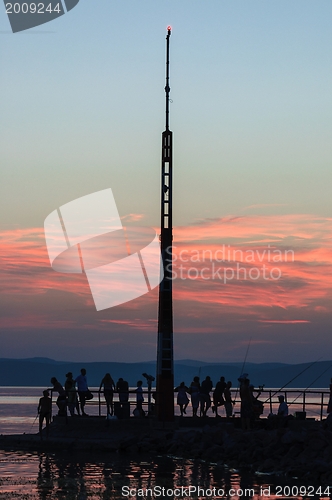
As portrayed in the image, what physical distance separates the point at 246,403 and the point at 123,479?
760 cm

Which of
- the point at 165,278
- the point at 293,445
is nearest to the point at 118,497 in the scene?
the point at 293,445

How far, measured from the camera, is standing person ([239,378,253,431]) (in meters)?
28.2

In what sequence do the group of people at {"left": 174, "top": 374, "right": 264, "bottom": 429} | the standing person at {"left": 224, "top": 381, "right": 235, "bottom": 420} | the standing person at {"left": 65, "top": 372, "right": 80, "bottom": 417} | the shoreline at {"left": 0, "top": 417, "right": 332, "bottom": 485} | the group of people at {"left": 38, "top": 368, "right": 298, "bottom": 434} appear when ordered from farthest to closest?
the standing person at {"left": 224, "top": 381, "right": 235, "bottom": 420}
the standing person at {"left": 65, "top": 372, "right": 80, "bottom": 417}
the group of people at {"left": 174, "top": 374, "right": 264, "bottom": 429}
the group of people at {"left": 38, "top": 368, "right": 298, "bottom": 434}
the shoreline at {"left": 0, "top": 417, "right": 332, "bottom": 485}

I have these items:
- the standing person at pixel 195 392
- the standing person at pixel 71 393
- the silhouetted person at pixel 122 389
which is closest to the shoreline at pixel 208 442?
the standing person at pixel 71 393

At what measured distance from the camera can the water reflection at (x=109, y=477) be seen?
65.8 feet

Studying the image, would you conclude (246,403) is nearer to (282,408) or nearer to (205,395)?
(282,408)

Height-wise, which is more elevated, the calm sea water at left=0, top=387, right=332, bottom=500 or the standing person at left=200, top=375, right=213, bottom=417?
the standing person at left=200, top=375, right=213, bottom=417

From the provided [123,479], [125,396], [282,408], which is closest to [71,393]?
[125,396]

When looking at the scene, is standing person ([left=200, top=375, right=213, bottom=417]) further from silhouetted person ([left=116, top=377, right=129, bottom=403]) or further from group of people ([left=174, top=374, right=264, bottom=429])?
silhouetted person ([left=116, top=377, right=129, bottom=403])

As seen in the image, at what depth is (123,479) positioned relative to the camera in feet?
73.0

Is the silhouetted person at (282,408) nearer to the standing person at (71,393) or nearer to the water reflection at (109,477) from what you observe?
the water reflection at (109,477)

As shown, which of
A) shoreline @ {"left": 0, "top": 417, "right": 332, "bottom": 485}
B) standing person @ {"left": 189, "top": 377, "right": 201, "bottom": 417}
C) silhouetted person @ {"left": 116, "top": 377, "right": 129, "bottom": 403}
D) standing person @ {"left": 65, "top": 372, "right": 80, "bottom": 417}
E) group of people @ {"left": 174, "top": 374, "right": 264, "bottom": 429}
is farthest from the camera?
standing person @ {"left": 189, "top": 377, "right": 201, "bottom": 417}

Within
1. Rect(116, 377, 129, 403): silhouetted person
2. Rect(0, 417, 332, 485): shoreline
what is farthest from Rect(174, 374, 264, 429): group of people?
Rect(116, 377, 129, 403): silhouetted person

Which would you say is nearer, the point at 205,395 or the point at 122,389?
the point at 122,389
